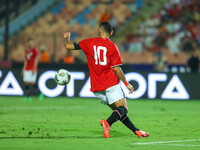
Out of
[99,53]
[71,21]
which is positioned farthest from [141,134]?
[71,21]

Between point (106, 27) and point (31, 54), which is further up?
point (31, 54)

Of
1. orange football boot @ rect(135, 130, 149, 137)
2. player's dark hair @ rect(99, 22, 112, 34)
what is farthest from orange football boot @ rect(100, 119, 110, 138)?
player's dark hair @ rect(99, 22, 112, 34)

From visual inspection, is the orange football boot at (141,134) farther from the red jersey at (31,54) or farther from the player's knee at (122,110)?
the red jersey at (31,54)

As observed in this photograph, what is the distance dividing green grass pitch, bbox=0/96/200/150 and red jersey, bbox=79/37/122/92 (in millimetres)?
985

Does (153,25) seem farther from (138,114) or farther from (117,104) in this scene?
(117,104)

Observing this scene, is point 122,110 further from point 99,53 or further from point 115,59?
point 99,53

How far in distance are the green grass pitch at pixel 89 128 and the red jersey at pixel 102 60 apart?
0.99 meters

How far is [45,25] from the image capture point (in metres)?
29.3

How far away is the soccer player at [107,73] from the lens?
28.6ft

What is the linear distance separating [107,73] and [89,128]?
6.35ft

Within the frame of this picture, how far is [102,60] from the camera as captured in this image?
345 inches

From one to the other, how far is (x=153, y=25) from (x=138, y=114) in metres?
12.2

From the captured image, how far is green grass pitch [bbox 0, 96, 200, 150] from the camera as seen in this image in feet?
25.3

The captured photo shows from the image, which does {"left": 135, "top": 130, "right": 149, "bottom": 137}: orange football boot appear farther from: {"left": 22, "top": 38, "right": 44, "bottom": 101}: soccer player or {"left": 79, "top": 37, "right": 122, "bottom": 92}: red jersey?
{"left": 22, "top": 38, "right": 44, "bottom": 101}: soccer player
